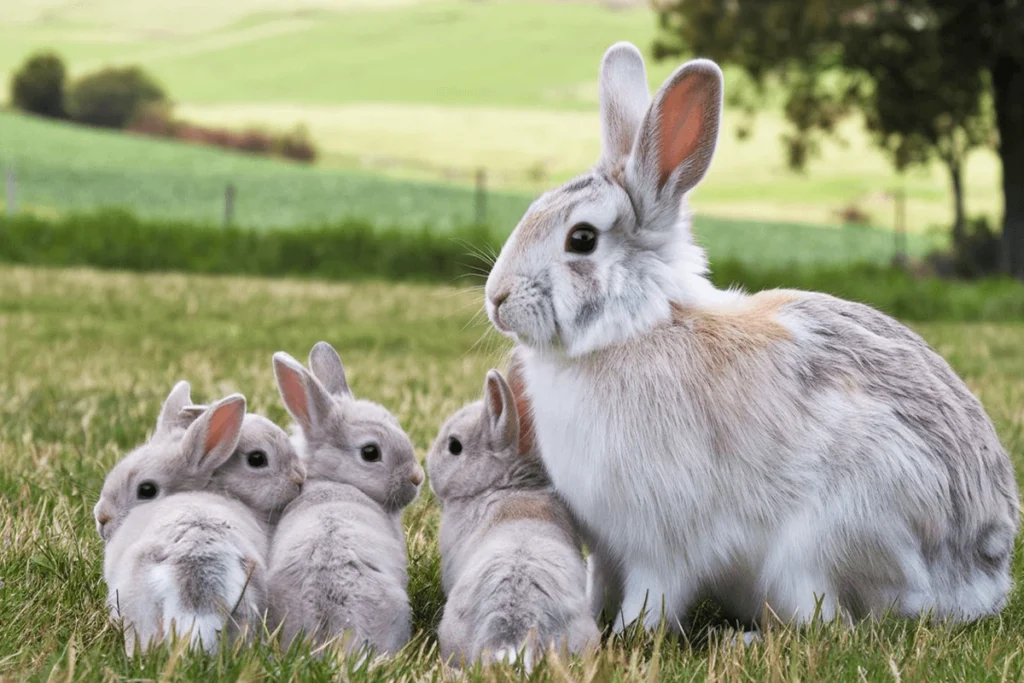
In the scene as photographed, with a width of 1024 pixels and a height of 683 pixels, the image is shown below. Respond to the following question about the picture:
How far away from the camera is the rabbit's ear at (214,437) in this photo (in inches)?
121

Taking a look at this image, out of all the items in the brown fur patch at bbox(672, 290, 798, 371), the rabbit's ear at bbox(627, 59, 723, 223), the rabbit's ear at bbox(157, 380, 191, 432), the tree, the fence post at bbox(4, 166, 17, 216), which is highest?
the tree

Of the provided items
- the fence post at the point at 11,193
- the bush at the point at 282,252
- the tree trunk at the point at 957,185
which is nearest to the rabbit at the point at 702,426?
the bush at the point at 282,252

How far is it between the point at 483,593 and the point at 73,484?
213 centimetres

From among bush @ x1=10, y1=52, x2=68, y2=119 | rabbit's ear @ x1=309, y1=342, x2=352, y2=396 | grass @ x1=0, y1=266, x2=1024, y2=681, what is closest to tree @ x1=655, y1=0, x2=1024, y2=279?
grass @ x1=0, y1=266, x2=1024, y2=681

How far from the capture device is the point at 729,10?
17.8 metres

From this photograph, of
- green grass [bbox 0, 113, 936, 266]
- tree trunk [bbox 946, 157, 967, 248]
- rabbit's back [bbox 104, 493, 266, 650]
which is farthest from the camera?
green grass [bbox 0, 113, 936, 266]

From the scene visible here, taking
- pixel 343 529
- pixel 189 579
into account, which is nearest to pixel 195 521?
pixel 189 579

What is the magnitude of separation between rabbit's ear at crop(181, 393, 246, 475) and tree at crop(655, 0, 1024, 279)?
1435cm

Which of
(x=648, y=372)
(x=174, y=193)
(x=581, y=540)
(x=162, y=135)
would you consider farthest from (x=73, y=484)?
(x=162, y=135)

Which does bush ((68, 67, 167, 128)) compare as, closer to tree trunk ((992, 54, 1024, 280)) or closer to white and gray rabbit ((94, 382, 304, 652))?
tree trunk ((992, 54, 1024, 280))

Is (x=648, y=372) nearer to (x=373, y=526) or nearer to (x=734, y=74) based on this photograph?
(x=373, y=526)

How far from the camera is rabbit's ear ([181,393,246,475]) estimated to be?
308cm

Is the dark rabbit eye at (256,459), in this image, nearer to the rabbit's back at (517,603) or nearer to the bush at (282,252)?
the rabbit's back at (517,603)

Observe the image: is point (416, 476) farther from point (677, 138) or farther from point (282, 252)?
point (282, 252)
